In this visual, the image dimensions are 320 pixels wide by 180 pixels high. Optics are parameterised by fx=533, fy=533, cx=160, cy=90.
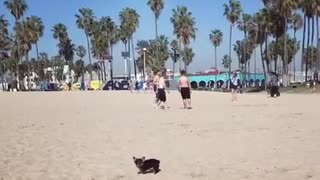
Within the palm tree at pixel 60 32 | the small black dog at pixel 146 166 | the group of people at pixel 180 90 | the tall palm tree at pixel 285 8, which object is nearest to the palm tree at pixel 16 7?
the palm tree at pixel 60 32

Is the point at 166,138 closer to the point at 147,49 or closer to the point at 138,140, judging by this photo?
the point at 138,140

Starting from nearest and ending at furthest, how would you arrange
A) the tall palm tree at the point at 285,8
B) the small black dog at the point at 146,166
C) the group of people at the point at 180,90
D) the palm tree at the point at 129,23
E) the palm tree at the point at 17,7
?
the small black dog at the point at 146,166, the group of people at the point at 180,90, the tall palm tree at the point at 285,8, the palm tree at the point at 17,7, the palm tree at the point at 129,23

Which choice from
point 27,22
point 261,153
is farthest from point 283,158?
point 27,22

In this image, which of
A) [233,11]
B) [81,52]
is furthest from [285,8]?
[81,52]

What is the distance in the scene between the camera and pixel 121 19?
11200 cm

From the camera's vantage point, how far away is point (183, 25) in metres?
105

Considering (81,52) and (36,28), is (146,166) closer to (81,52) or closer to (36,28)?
(36,28)

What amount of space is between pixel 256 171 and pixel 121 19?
106171 millimetres

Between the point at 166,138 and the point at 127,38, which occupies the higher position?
the point at 127,38

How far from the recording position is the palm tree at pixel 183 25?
10500 cm

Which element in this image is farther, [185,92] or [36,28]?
[36,28]

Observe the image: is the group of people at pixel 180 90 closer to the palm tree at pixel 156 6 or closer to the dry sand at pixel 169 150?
the dry sand at pixel 169 150

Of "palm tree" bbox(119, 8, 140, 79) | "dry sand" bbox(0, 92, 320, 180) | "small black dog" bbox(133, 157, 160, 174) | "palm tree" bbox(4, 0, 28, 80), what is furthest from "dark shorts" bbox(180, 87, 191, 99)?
"palm tree" bbox(119, 8, 140, 79)

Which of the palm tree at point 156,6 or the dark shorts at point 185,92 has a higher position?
the palm tree at point 156,6
